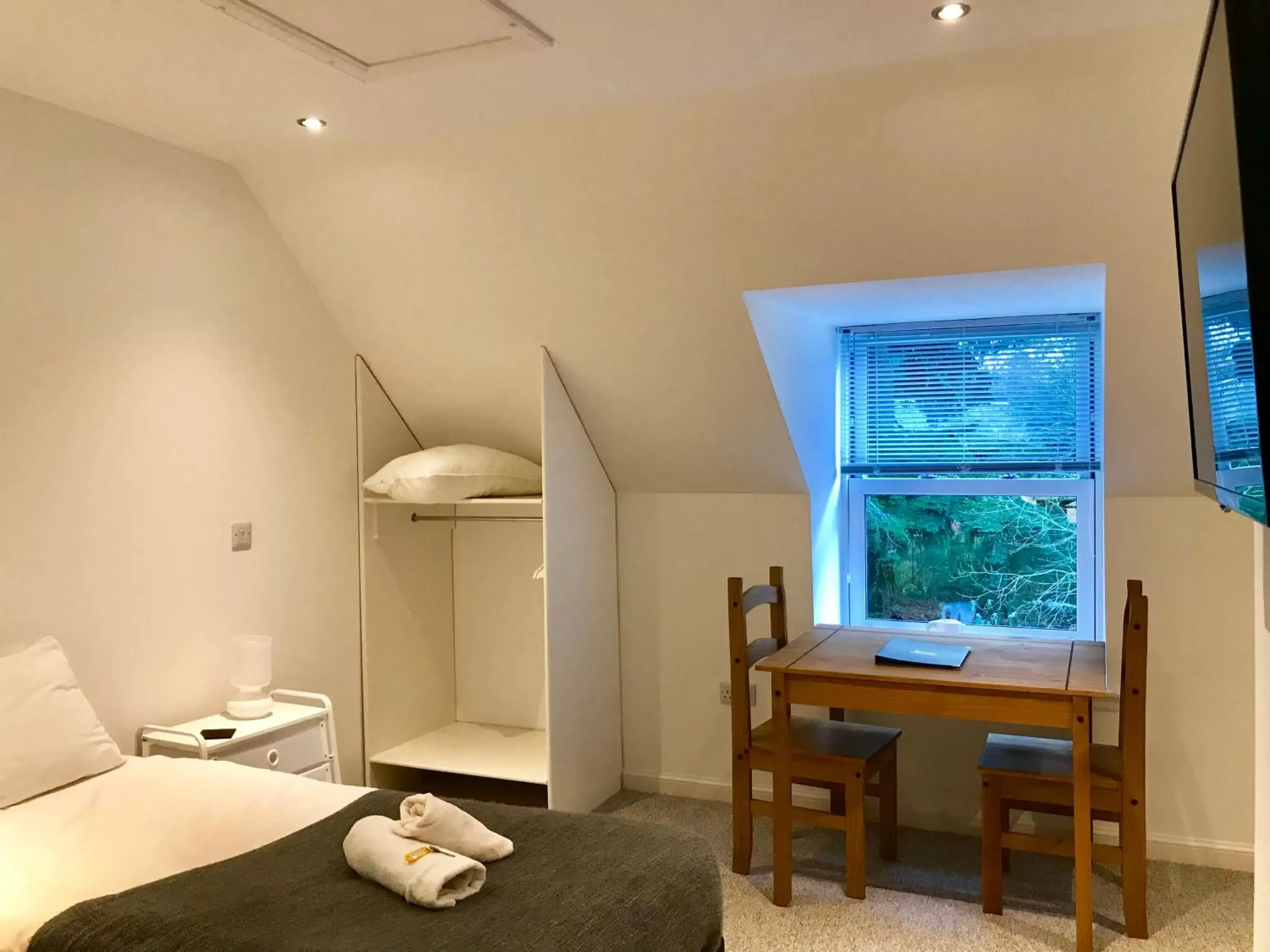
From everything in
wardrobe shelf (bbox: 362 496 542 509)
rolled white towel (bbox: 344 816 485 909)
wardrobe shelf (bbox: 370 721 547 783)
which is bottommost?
wardrobe shelf (bbox: 370 721 547 783)

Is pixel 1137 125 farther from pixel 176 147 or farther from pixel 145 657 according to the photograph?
pixel 145 657

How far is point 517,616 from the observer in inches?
170

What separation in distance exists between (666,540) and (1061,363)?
162 centimetres

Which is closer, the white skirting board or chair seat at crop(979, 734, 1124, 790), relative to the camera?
chair seat at crop(979, 734, 1124, 790)

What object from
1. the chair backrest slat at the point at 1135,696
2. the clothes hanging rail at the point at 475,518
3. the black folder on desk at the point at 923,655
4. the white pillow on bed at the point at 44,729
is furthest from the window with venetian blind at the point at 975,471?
the white pillow on bed at the point at 44,729

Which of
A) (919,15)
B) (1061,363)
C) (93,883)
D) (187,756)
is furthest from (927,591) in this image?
(93,883)

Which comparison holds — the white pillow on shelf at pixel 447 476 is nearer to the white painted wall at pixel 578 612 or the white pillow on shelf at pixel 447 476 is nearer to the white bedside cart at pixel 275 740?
the white painted wall at pixel 578 612

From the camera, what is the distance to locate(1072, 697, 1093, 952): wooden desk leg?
2.82 metres

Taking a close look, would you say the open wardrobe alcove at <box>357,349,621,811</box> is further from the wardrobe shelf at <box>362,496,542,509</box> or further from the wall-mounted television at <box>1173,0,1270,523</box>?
the wall-mounted television at <box>1173,0,1270,523</box>

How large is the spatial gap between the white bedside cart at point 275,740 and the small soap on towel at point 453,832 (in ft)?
3.45

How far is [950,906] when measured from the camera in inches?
124

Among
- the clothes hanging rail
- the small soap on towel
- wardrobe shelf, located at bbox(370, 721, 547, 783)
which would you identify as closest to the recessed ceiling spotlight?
the small soap on towel

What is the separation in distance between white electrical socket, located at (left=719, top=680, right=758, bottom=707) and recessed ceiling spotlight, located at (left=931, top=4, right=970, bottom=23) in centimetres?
252

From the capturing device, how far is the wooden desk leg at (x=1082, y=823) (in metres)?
2.82
